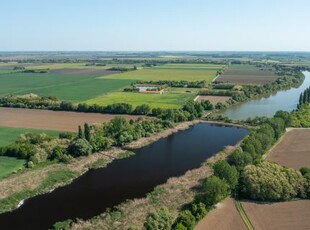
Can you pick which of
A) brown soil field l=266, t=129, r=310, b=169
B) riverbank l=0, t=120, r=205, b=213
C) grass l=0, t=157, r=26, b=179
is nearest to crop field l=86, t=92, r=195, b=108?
brown soil field l=266, t=129, r=310, b=169

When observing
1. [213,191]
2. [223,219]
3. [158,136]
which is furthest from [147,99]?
[223,219]

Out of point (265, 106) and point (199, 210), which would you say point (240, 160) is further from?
point (265, 106)

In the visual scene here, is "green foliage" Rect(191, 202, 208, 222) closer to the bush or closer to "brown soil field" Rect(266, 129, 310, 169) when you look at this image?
the bush

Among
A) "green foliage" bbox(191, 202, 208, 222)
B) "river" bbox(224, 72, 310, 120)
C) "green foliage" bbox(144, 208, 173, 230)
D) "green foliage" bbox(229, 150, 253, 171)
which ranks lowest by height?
"river" bbox(224, 72, 310, 120)

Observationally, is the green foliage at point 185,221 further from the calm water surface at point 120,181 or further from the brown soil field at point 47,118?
the brown soil field at point 47,118

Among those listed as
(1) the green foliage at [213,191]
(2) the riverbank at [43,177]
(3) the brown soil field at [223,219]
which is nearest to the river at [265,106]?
(2) the riverbank at [43,177]

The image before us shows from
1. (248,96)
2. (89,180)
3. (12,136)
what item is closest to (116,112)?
(12,136)

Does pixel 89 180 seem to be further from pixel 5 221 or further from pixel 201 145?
pixel 201 145
